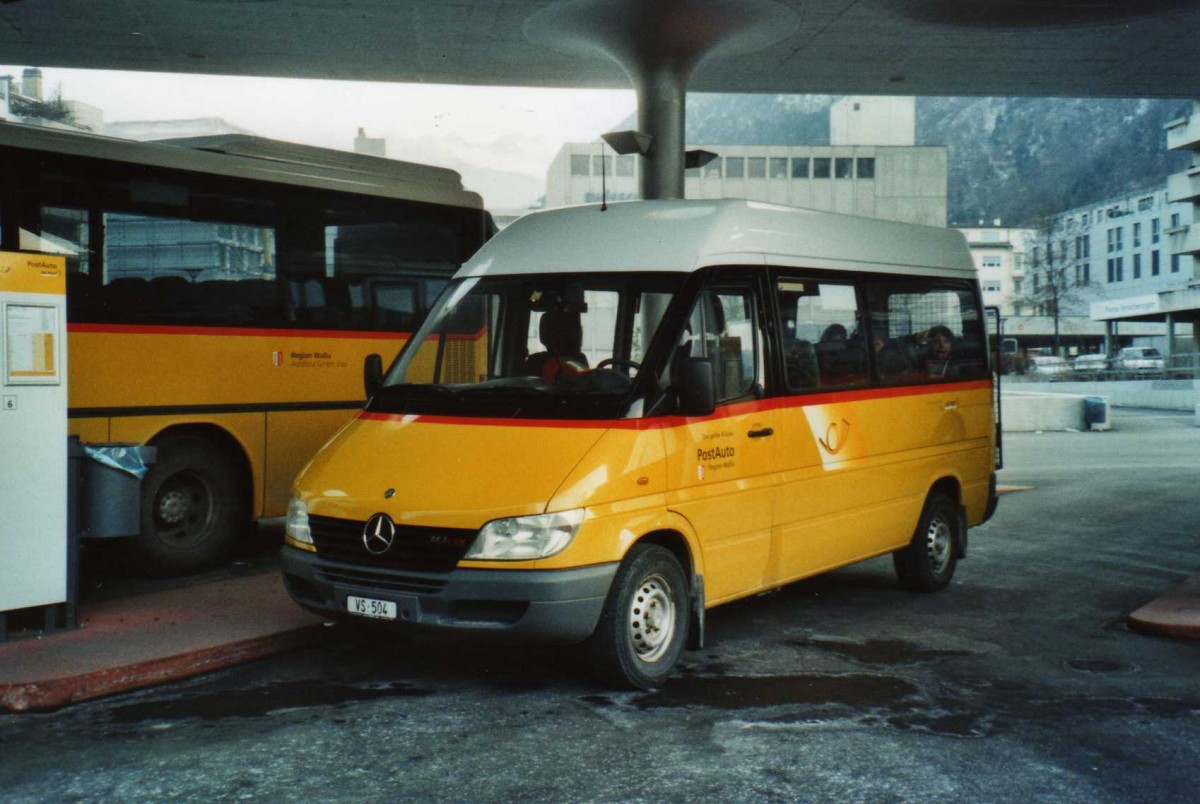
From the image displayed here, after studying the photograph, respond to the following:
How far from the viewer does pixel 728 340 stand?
24.1ft

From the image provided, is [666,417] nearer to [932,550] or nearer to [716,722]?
[716,722]

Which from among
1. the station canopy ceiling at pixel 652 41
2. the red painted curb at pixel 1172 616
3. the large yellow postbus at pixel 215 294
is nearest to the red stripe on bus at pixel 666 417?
the red painted curb at pixel 1172 616

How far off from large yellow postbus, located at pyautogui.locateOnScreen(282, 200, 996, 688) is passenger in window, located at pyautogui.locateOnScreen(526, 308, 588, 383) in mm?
13

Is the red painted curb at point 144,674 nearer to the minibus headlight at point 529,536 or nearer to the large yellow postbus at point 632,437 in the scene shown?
the large yellow postbus at point 632,437

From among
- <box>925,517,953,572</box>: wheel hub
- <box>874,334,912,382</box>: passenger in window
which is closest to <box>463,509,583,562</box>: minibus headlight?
<box>874,334,912,382</box>: passenger in window

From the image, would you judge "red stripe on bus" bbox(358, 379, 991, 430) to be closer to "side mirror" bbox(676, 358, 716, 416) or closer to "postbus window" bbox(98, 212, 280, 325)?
"side mirror" bbox(676, 358, 716, 416)

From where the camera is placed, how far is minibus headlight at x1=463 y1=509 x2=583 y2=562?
6.07 m

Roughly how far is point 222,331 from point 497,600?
17.4 feet

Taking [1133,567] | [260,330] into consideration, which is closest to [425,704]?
[260,330]

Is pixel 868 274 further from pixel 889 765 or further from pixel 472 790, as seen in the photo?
pixel 472 790

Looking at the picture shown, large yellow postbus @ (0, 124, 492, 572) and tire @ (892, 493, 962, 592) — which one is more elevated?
large yellow postbus @ (0, 124, 492, 572)

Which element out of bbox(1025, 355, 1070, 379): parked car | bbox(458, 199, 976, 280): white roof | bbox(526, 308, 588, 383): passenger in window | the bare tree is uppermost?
the bare tree

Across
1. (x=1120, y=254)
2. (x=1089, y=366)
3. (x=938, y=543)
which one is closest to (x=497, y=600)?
(x=938, y=543)

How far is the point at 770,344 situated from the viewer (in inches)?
302
